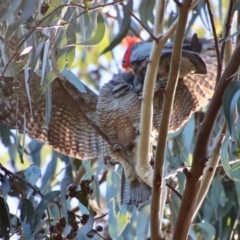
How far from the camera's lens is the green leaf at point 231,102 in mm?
1736

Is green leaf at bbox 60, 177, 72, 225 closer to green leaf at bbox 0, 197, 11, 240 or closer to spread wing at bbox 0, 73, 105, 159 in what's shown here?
green leaf at bbox 0, 197, 11, 240

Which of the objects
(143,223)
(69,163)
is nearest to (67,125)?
(69,163)

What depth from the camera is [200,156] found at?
189 cm

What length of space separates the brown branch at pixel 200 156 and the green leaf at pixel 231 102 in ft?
0.27

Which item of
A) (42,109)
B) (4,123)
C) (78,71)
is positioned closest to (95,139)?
(42,109)

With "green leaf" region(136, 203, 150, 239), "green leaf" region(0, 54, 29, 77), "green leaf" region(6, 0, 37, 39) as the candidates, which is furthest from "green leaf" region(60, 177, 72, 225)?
"green leaf" region(136, 203, 150, 239)

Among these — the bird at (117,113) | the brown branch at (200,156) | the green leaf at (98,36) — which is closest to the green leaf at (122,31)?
the bird at (117,113)

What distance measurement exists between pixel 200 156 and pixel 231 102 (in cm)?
21

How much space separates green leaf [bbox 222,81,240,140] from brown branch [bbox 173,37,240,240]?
0.08m

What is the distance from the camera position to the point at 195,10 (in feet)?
10.3

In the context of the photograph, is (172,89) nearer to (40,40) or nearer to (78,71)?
(40,40)

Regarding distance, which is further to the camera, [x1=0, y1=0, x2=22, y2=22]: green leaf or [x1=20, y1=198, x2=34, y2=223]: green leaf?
[x1=20, y1=198, x2=34, y2=223]: green leaf

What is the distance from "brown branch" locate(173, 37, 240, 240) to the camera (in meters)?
1.88

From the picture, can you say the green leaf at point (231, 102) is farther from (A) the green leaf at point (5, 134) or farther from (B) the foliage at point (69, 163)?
(A) the green leaf at point (5, 134)
